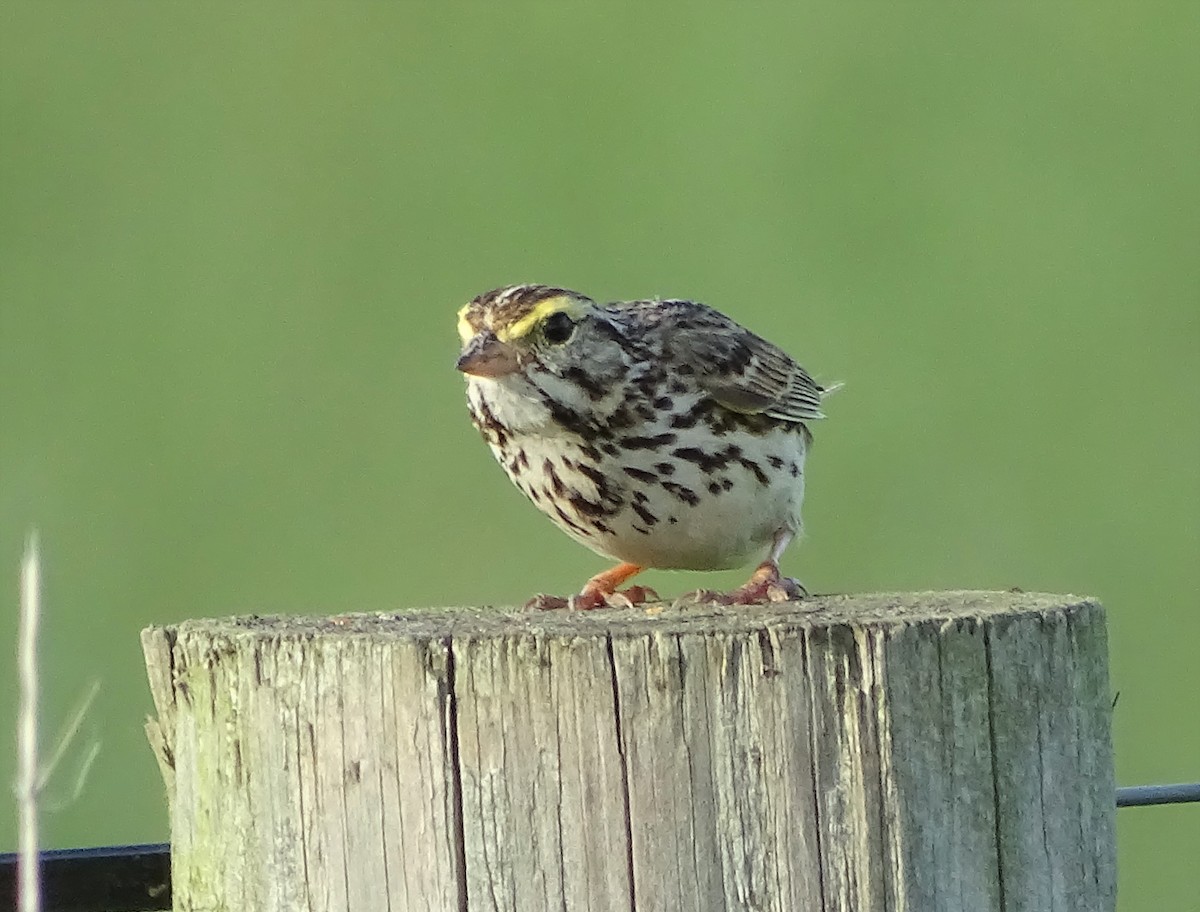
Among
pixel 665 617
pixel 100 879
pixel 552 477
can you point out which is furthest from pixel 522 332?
pixel 100 879

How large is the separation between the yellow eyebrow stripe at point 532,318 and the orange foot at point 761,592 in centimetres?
85

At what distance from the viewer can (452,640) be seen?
13.1 feet

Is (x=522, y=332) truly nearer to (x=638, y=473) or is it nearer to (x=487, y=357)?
(x=487, y=357)

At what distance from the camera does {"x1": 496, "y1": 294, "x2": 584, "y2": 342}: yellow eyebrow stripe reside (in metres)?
5.93

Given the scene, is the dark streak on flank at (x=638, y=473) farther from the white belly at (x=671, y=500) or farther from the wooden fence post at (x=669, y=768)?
the wooden fence post at (x=669, y=768)

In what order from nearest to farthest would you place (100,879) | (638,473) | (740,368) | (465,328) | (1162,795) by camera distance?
1. (100,879)
2. (1162,795)
3. (465,328)
4. (638,473)
5. (740,368)

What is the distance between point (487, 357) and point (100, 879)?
1865mm

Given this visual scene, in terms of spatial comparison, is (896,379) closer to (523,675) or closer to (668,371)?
(668,371)

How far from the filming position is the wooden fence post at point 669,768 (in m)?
3.86

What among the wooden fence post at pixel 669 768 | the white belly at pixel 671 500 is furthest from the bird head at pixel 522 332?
the wooden fence post at pixel 669 768

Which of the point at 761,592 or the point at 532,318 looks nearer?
the point at 761,592

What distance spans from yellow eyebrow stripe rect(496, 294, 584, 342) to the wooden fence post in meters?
1.86

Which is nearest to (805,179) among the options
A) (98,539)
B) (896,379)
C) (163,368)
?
(896,379)

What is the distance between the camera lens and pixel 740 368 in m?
6.88
